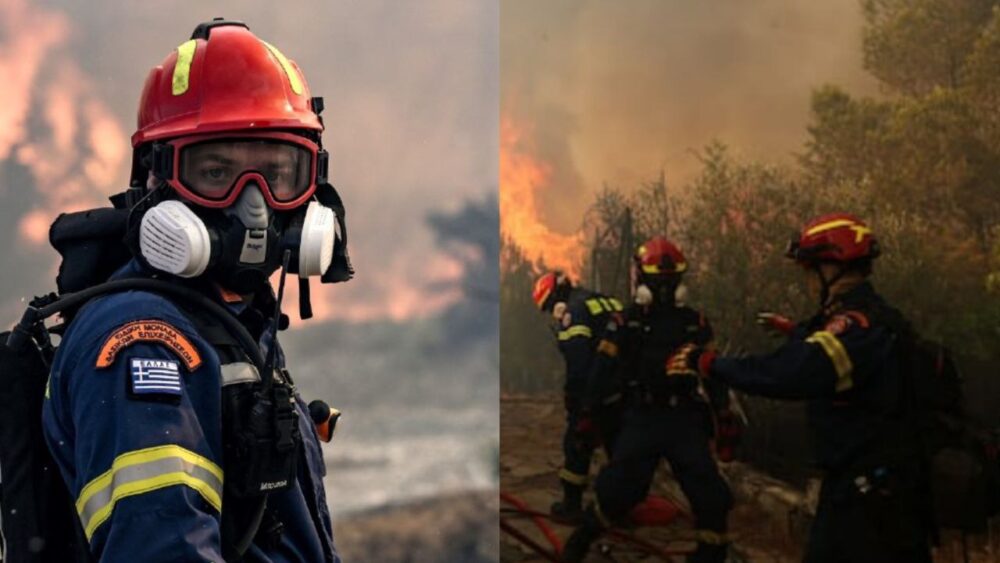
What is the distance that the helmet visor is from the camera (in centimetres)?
162

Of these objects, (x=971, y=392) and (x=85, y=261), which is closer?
(x=85, y=261)

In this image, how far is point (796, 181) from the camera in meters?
3.92

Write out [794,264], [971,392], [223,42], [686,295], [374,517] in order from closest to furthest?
1. [223,42]
2. [971,392]
3. [794,264]
4. [686,295]
5. [374,517]

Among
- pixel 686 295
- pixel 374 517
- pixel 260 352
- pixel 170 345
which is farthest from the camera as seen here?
pixel 374 517

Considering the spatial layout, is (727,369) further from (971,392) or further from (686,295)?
(971,392)

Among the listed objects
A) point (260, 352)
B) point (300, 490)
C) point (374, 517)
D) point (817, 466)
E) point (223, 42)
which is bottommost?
point (374, 517)

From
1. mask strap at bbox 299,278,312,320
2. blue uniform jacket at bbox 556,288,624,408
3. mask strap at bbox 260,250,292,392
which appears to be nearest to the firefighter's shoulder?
mask strap at bbox 260,250,292,392

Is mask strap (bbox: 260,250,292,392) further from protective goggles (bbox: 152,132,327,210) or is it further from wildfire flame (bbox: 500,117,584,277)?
wildfire flame (bbox: 500,117,584,277)

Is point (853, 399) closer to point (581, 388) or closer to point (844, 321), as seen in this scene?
point (844, 321)

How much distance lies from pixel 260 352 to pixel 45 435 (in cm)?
30

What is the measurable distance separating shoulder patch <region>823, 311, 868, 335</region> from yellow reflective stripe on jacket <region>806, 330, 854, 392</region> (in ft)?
0.07

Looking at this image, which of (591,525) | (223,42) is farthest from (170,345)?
(591,525)

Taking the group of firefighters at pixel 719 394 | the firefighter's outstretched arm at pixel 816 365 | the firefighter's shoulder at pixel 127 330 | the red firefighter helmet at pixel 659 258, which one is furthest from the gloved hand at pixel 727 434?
the firefighter's shoulder at pixel 127 330

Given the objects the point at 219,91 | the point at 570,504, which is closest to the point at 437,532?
A: the point at 570,504
